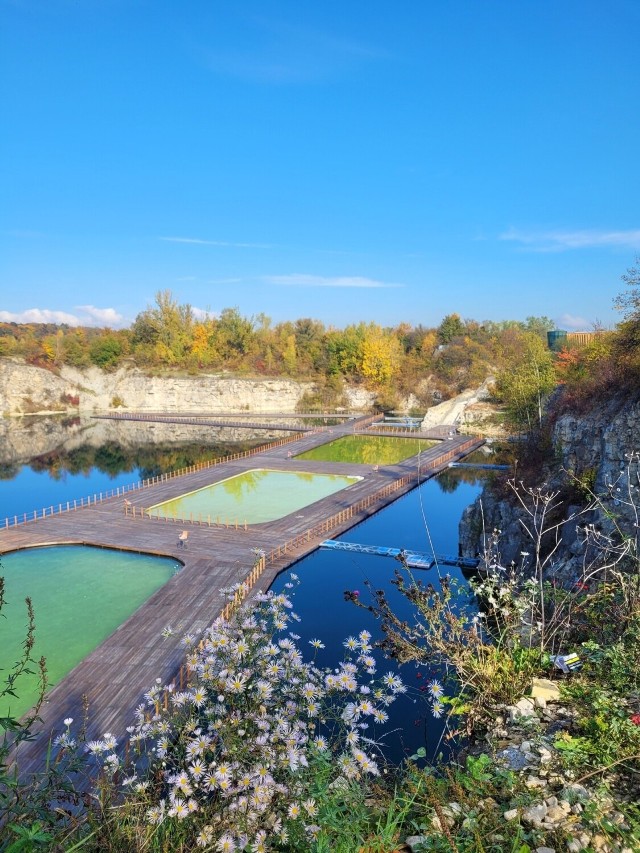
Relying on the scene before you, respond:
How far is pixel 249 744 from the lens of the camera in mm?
2908

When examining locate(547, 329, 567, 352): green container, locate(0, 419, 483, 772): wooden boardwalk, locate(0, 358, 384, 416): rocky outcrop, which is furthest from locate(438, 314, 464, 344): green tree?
locate(0, 419, 483, 772): wooden boardwalk

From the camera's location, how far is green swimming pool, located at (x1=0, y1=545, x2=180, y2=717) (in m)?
11.9

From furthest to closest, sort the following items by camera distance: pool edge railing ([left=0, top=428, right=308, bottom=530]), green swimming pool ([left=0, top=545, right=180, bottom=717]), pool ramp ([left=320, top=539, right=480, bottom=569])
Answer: pool edge railing ([left=0, top=428, right=308, bottom=530]) < pool ramp ([left=320, top=539, right=480, bottom=569]) < green swimming pool ([left=0, top=545, right=180, bottom=717])

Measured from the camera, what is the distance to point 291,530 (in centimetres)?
2014

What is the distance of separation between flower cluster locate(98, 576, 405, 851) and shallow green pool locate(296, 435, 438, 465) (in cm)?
2875

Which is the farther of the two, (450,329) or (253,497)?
(450,329)

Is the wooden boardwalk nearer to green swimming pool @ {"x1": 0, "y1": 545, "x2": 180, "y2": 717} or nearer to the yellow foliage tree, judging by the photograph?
green swimming pool @ {"x1": 0, "y1": 545, "x2": 180, "y2": 717}

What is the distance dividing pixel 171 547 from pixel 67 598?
3.86 m

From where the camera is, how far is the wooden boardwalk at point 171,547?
33.7 ft

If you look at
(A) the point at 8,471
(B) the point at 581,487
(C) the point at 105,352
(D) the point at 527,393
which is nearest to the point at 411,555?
(B) the point at 581,487

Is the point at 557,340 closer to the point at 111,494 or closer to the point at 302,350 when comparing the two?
the point at 111,494

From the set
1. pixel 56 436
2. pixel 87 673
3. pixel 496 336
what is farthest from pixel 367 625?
pixel 496 336

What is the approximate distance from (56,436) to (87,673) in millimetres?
39366

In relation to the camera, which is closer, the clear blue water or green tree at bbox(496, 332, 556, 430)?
green tree at bbox(496, 332, 556, 430)
